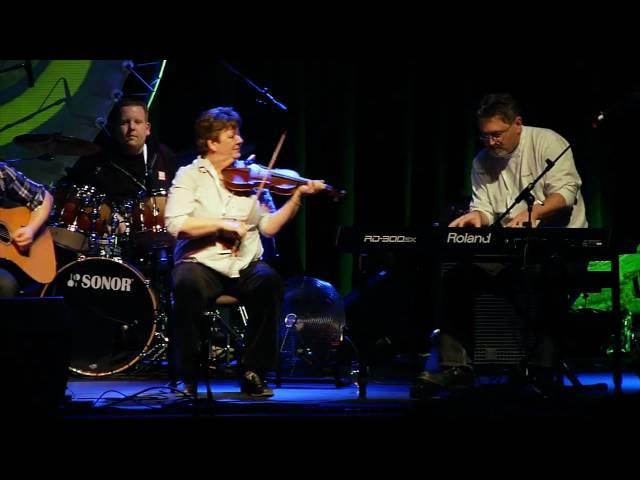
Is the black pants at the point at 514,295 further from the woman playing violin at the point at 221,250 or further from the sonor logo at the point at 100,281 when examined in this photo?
the sonor logo at the point at 100,281

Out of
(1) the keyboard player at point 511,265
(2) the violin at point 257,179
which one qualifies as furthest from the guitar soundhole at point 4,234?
(1) the keyboard player at point 511,265

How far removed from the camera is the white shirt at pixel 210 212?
4844mm

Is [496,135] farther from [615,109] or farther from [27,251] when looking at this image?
[27,251]

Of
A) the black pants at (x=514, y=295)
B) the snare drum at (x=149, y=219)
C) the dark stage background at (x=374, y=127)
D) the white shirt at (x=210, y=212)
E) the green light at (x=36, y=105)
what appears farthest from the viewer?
the dark stage background at (x=374, y=127)

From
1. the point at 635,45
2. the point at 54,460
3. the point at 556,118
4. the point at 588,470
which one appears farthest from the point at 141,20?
the point at 556,118

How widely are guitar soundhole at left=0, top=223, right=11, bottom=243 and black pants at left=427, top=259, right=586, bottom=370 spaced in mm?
2418

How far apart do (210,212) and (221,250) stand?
0.23 m

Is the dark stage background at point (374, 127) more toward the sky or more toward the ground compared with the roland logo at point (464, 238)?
more toward the sky

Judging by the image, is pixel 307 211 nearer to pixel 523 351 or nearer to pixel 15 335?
pixel 523 351

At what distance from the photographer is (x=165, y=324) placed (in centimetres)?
578

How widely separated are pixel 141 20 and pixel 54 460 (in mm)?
1657

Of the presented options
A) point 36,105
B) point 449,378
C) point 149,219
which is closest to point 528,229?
point 449,378

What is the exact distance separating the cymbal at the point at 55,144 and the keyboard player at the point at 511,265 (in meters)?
2.21

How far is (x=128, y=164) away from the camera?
618 centimetres
